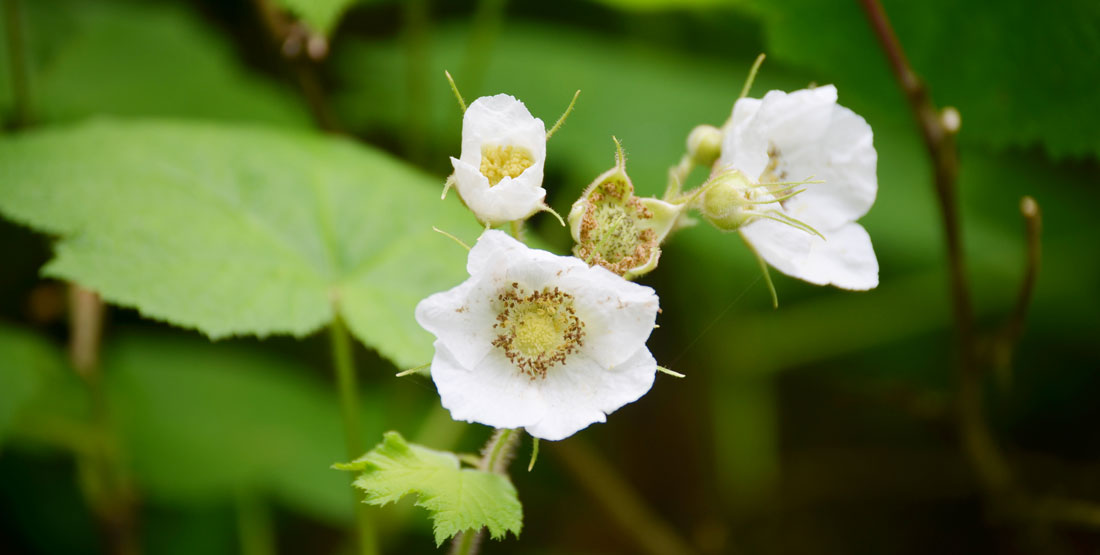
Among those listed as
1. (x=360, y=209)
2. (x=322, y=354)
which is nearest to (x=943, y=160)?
(x=360, y=209)

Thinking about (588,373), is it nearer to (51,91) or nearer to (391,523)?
(391,523)

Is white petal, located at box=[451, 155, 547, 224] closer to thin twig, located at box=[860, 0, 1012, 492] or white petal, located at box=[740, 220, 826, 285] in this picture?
white petal, located at box=[740, 220, 826, 285]

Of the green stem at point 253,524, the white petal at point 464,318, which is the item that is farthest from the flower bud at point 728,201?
the green stem at point 253,524

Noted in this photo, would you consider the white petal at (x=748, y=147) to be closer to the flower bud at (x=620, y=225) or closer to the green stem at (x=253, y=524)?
the flower bud at (x=620, y=225)

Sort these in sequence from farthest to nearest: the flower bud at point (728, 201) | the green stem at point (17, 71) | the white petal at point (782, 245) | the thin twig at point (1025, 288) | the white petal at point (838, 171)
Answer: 1. the green stem at point (17, 71)
2. the thin twig at point (1025, 288)
3. the white petal at point (838, 171)
4. the white petal at point (782, 245)
5. the flower bud at point (728, 201)

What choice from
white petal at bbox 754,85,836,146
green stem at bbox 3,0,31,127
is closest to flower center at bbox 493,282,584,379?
white petal at bbox 754,85,836,146

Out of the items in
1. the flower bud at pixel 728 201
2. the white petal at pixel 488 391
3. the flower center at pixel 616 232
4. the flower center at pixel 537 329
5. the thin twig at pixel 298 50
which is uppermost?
the thin twig at pixel 298 50

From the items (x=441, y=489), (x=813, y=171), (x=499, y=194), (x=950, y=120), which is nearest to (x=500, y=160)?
(x=499, y=194)
